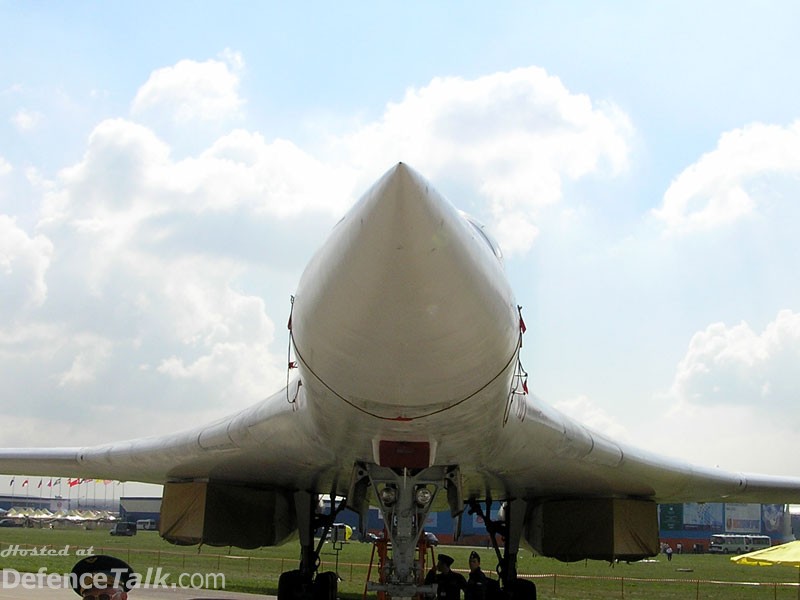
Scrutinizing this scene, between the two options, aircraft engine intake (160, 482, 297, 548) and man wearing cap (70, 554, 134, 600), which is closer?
man wearing cap (70, 554, 134, 600)

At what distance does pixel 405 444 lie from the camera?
5.55 meters

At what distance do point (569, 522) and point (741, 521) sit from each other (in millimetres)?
65531

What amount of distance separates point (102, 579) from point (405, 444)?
2.15 meters

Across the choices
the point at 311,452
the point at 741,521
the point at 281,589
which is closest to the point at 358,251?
the point at 311,452

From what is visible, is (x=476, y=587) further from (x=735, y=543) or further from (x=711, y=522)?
(x=711, y=522)

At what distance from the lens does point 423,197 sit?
12.2ft

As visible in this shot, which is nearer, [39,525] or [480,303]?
[480,303]

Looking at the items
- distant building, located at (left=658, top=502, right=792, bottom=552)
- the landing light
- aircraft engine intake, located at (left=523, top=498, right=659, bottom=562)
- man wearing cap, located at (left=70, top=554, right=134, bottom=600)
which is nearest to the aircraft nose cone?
man wearing cap, located at (left=70, top=554, right=134, bottom=600)

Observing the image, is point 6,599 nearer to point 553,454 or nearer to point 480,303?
point 553,454

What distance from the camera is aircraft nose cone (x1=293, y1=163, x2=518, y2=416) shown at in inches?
148

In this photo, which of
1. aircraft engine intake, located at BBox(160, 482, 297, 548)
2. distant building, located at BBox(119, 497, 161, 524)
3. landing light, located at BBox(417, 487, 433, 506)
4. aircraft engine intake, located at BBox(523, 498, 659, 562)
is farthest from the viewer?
distant building, located at BBox(119, 497, 161, 524)

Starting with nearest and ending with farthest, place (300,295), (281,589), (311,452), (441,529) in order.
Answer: (300,295), (311,452), (281,589), (441,529)

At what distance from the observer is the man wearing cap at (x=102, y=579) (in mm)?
3736

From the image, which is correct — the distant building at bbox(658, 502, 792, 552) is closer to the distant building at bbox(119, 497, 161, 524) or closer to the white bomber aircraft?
the distant building at bbox(119, 497, 161, 524)
